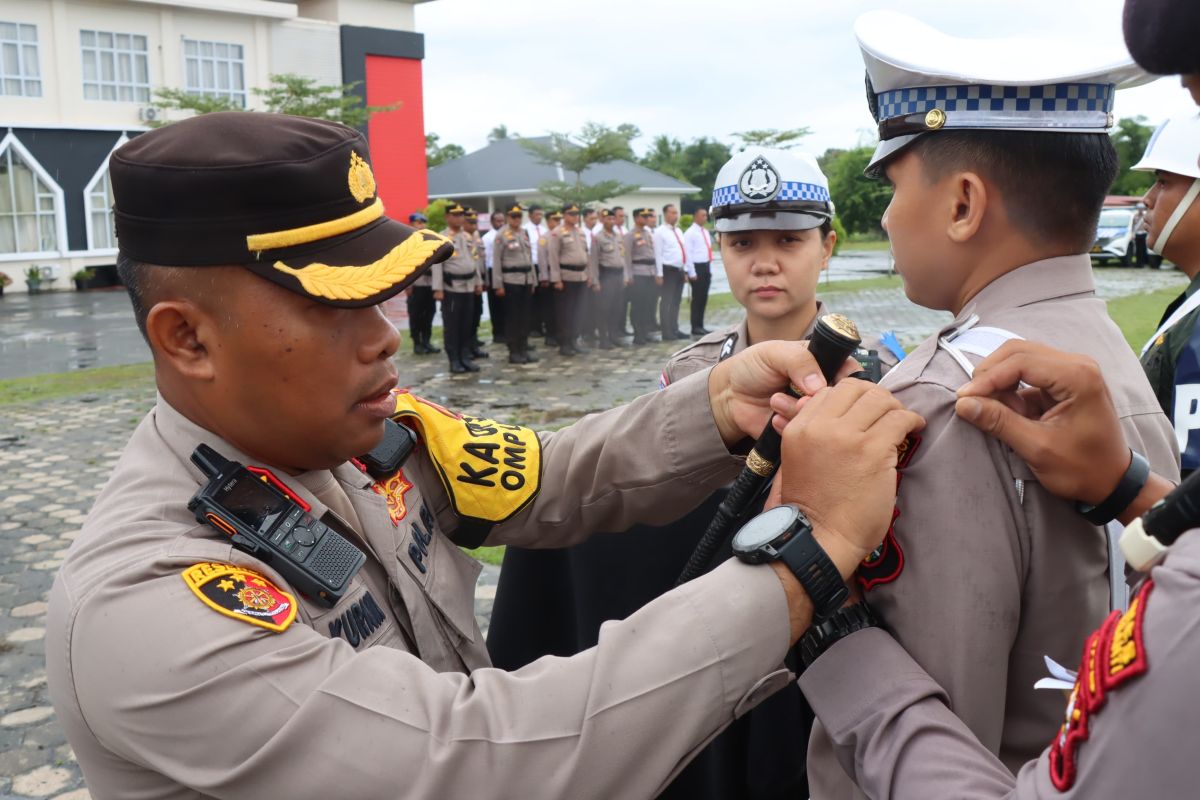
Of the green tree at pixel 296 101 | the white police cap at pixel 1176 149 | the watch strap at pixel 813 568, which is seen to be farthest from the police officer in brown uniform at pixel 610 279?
the watch strap at pixel 813 568

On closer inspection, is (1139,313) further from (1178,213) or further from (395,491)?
(395,491)

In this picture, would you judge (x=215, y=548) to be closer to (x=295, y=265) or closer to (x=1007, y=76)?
(x=295, y=265)

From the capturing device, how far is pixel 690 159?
201 feet

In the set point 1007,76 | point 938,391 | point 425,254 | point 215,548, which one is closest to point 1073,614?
point 938,391

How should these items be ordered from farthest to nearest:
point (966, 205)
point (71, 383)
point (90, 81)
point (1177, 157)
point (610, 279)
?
point (90, 81), point (610, 279), point (71, 383), point (1177, 157), point (966, 205)

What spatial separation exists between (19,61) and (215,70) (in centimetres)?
565

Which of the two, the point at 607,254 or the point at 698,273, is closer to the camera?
the point at 607,254

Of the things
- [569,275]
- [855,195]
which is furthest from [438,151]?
[569,275]

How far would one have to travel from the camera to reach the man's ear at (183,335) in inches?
63.2

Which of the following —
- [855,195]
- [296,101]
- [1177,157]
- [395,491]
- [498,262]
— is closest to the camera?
[395,491]

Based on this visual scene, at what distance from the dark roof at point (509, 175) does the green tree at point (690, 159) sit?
31.2 feet

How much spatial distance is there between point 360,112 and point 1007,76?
28428 mm

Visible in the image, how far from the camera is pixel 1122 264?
29422 millimetres

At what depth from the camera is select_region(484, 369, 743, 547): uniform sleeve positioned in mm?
2160
